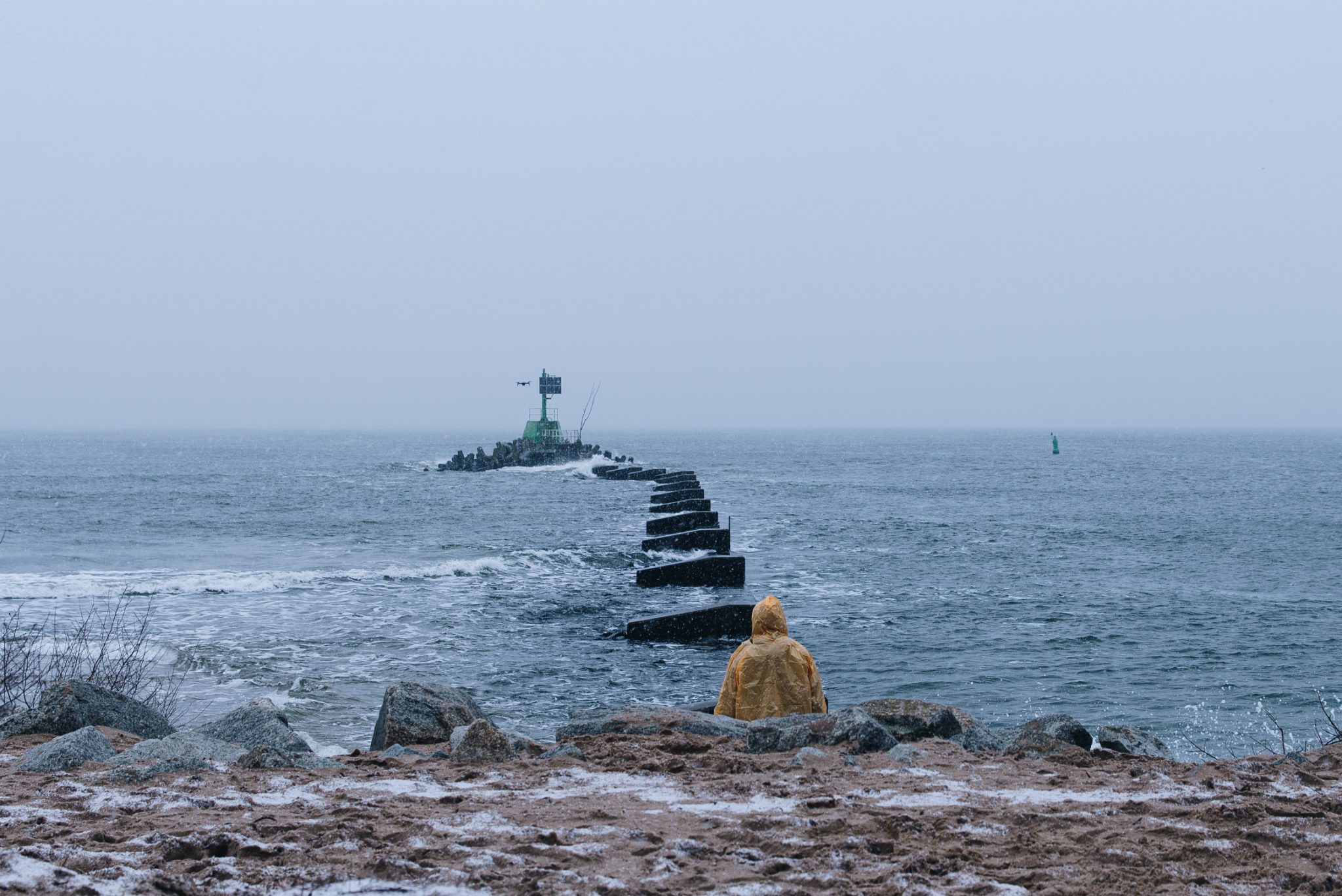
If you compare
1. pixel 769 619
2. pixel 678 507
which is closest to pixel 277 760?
pixel 769 619

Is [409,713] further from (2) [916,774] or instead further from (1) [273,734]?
(2) [916,774]

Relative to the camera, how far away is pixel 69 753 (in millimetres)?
6074

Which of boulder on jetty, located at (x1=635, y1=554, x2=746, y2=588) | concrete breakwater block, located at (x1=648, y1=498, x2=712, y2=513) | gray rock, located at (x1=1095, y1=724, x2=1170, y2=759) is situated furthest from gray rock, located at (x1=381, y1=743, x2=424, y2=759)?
concrete breakwater block, located at (x1=648, y1=498, x2=712, y2=513)

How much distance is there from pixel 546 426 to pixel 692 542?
6228cm

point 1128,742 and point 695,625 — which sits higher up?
point 1128,742

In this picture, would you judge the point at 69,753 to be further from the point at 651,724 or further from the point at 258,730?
the point at 651,724

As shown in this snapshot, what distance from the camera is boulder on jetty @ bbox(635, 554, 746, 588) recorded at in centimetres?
2206

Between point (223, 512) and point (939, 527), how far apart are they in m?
29.9

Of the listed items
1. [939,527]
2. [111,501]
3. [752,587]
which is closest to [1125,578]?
[752,587]

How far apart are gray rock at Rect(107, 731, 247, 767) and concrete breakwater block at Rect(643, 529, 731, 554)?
71.6 feet

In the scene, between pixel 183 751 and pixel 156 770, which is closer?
pixel 156 770

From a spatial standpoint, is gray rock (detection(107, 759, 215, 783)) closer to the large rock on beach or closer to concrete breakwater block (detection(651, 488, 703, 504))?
the large rock on beach

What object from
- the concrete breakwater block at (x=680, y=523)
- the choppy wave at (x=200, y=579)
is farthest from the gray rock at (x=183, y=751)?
the concrete breakwater block at (x=680, y=523)

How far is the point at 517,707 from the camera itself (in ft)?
39.0
